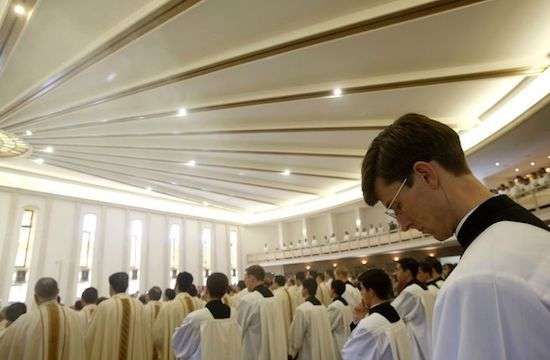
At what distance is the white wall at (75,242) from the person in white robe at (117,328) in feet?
45.1

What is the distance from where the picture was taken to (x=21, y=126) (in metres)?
11.6

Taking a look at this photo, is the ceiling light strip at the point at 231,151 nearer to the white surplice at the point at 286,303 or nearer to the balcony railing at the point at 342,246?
the balcony railing at the point at 342,246

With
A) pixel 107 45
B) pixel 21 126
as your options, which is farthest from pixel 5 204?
pixel 107 45

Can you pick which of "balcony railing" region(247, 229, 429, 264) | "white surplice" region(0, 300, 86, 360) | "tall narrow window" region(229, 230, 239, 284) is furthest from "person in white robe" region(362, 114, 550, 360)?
"tall narrow window" region(229, 230, 239, 284)

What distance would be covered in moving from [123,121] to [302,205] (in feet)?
62.4

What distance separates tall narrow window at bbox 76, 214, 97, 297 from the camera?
1945 cm

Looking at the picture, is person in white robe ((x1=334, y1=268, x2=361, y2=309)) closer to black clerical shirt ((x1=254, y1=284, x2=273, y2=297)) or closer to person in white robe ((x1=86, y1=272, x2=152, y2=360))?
black clerical shirt ((x1=254, y1=284, x2=273, y2=297))

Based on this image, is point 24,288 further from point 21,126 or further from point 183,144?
point 183,144

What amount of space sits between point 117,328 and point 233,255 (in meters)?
24.9

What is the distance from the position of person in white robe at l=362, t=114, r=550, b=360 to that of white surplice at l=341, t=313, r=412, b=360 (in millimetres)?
2509

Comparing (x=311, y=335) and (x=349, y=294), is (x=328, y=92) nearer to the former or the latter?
(x=349, y=294)

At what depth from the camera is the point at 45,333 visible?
4605mm

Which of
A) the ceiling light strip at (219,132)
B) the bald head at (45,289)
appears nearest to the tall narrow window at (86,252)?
the ceiling light strip at (219,132)

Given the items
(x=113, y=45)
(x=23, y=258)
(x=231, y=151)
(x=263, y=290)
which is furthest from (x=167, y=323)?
(x=23, y=258)
